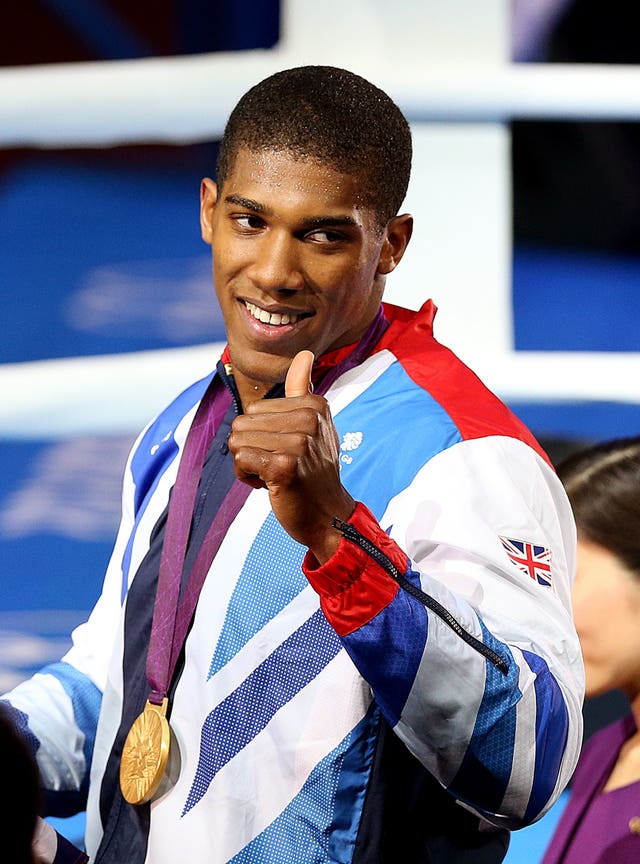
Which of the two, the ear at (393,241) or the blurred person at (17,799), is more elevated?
the ear at (393,241)

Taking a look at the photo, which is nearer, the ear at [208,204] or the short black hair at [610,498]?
the ear at [208,204]

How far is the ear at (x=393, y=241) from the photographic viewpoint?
1.66 meters

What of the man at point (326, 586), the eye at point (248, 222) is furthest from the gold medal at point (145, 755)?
the eye at point (248, 222)

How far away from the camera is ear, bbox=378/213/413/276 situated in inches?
65.5

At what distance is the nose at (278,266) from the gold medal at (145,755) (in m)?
0.48

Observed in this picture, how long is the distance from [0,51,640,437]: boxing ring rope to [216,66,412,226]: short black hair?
1188 millimetres

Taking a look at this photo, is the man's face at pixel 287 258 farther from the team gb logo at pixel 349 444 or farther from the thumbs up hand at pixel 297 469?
the thumbs up hand at pixel 297 469

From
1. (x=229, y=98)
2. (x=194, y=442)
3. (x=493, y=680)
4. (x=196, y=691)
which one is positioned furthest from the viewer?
(x=229, y=98)

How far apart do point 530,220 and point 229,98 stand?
681 millimetres

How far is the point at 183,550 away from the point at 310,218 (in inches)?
16.6

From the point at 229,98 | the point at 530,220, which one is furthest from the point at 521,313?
the point at 229,98

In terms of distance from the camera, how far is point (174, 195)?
2.98 meters

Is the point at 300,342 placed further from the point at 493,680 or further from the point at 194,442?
the point at 493,680

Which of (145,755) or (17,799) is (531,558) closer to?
(145,755)
